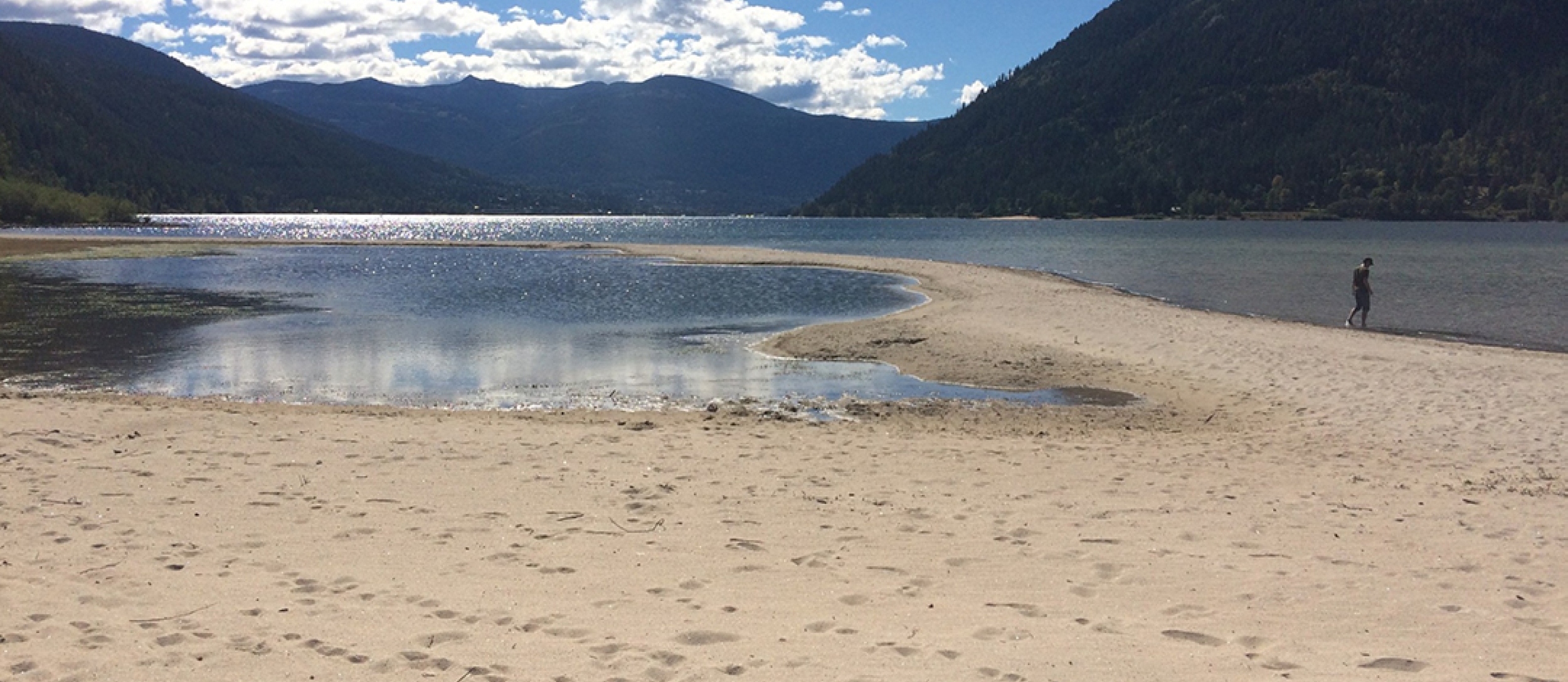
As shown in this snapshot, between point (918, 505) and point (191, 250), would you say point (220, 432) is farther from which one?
point (191, 250)

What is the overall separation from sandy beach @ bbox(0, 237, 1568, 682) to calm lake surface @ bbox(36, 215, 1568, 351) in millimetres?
A: 21548

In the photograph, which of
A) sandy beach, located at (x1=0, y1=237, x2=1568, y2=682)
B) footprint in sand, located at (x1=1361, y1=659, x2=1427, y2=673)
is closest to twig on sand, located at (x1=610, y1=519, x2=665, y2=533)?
sandy beach, located at (x1=0, y1=237, x2=1568, y2=682)

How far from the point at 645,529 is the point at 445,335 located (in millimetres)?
23361

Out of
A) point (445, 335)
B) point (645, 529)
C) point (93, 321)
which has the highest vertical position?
point (645, 529)

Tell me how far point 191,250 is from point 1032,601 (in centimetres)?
9496

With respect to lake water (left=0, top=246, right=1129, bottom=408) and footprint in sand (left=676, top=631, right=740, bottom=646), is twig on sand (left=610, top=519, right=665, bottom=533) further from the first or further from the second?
lake water (left=0, top=246, right=1129, bottom=408)

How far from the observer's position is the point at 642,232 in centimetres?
17812

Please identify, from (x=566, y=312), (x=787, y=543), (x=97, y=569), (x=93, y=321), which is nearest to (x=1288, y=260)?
(x=566, y=312)

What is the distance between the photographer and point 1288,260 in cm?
7544

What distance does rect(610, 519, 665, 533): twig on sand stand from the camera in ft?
32.0

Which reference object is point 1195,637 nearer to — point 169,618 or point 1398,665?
point 1398,665

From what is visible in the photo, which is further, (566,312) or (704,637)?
(566,312)

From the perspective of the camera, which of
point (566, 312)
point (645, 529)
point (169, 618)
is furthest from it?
point (566, 312)

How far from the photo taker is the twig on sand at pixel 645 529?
9.77 m
